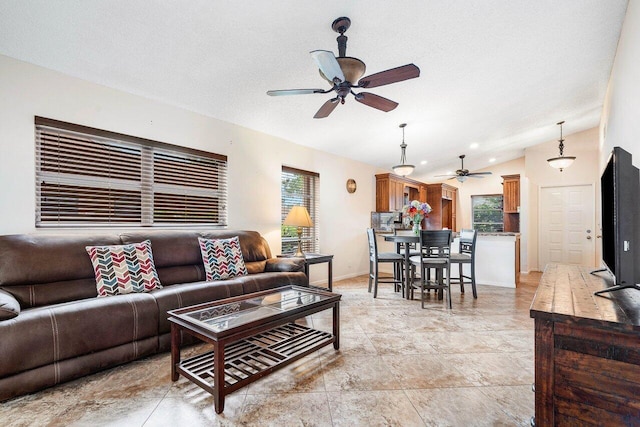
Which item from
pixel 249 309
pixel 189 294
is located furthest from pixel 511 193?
pixel 189 294

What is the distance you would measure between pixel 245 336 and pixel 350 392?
76 cm

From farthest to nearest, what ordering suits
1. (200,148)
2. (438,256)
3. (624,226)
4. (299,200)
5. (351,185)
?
(351,185), (299,200), (438,256), (200,148), (624,226)

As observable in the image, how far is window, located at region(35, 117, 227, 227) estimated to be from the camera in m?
2.73

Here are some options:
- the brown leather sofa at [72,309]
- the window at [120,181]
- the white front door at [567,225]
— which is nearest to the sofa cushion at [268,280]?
the brown leather sofa at [72,309]

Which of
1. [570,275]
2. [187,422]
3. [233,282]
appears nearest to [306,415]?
[187,422]

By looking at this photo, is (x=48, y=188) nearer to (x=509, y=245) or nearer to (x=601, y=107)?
(x=509, y=245)

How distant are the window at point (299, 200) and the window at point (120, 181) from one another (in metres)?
1.14

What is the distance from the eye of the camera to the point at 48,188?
271 cm

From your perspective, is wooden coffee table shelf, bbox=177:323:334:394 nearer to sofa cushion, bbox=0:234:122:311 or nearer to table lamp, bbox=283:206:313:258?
sofa cushion, bbox=0:234:122:311

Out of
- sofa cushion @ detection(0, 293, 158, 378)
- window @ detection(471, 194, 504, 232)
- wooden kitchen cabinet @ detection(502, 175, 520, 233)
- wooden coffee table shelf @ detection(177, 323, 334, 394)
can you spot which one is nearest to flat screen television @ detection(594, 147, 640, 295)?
wooden coffee table shelf @ detection(177, 323, 334, 394)

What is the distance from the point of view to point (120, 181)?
3.17 meters

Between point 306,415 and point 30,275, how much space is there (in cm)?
226

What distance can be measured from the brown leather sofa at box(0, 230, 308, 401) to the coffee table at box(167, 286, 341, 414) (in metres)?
0.39

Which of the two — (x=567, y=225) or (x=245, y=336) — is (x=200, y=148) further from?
(x=567, y=225)
